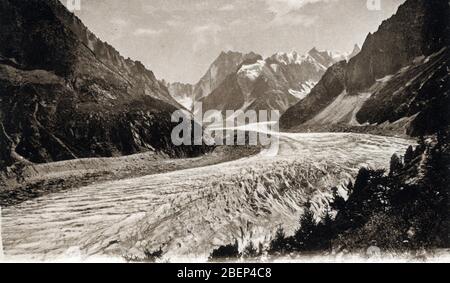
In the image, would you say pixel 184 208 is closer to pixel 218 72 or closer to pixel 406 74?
pixel 406 74

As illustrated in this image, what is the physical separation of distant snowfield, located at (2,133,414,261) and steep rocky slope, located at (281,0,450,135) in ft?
4.48

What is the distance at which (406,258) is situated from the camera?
29.5 feet

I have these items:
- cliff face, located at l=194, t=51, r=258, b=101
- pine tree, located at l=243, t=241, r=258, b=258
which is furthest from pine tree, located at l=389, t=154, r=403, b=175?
cliff face, located at l=194, t=51, r=258, b=101

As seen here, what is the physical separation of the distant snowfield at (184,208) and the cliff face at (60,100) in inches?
69.7

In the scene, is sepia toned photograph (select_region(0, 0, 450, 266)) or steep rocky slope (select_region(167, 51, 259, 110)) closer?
sepia toned photograph (select_region(0, 0, 450, 266))

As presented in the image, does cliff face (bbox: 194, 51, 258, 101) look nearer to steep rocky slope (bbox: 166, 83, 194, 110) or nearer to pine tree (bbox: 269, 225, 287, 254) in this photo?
steep rocky slope (bbox: 166, 83, 194, 110)

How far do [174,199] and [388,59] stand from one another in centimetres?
1601

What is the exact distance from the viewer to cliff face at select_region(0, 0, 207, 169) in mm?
11508

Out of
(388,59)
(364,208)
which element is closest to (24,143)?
(364,208)

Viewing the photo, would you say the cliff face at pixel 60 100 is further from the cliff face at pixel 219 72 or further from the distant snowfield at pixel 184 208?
the cliff face at pixel 219 72

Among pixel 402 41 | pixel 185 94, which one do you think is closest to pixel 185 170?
pixel 402 41

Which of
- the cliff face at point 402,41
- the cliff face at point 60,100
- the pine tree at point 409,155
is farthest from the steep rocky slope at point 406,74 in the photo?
the cliff face at point 60,100

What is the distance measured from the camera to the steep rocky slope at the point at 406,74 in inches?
465
